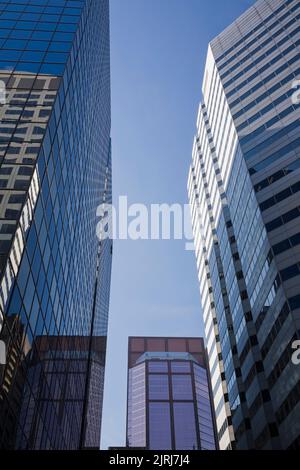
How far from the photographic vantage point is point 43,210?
27375 mm

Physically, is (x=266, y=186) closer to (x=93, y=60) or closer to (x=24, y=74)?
(x=93, y=60)

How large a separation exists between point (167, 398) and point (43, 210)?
531 feet

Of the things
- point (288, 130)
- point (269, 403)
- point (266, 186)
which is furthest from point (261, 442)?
A: point (288, 130)

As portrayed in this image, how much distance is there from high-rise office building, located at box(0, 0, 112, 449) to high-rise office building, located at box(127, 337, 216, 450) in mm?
122862

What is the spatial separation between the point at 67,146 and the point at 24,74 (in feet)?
20.3

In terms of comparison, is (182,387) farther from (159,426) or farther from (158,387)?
(159,426)

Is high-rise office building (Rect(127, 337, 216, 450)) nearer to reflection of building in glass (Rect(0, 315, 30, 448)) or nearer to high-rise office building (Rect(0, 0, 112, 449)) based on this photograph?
high-rise office building (Rect(0, 0, 112, 449))

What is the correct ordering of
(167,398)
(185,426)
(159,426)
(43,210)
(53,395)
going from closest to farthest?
(43,210), (53,395), (159,426), (185,426), (167,398)

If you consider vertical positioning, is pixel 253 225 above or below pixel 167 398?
below

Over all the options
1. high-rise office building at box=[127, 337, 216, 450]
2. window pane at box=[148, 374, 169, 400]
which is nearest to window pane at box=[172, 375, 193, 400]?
high-rise office building at box=[127, 337, 216, 450]

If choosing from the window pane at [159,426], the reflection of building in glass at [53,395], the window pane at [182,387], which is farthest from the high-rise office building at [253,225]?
the window pane at [182,387]

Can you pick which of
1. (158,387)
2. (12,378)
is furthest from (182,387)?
(12,378)

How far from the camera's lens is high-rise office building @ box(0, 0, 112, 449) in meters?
22.9

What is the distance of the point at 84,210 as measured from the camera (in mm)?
47531
